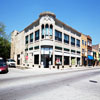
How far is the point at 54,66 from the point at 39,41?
7593mm

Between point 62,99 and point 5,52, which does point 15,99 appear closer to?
point 62,99

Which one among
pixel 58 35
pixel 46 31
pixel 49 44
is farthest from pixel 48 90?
pixel 58 35

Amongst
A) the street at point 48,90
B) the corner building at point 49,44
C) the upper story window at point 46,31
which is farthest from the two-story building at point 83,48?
the street at point 48,90

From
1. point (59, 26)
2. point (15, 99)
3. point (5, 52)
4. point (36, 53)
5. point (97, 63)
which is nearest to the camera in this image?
point (15, 99)

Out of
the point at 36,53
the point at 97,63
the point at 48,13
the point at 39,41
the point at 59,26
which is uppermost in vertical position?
the point at 48,13

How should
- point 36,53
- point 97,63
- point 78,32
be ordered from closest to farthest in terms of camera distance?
point 36,53 → point 78,32 → point 97,63

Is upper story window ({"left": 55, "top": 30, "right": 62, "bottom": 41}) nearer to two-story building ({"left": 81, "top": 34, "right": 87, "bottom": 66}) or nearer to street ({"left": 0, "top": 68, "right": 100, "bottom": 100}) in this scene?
two-story building ({"left": 81, "top": 34, "right": 87, "bottom": 66})

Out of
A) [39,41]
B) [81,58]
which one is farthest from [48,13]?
[81,58]

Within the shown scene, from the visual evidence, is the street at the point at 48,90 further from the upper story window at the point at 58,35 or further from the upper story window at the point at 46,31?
the upper story window at the point at 58,35

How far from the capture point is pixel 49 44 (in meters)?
26.4

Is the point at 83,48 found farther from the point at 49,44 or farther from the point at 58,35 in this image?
the point at 49,44

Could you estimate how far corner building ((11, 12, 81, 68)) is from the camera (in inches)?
1051

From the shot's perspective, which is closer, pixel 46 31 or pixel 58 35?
pixel 46 31

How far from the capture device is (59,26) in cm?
3036
